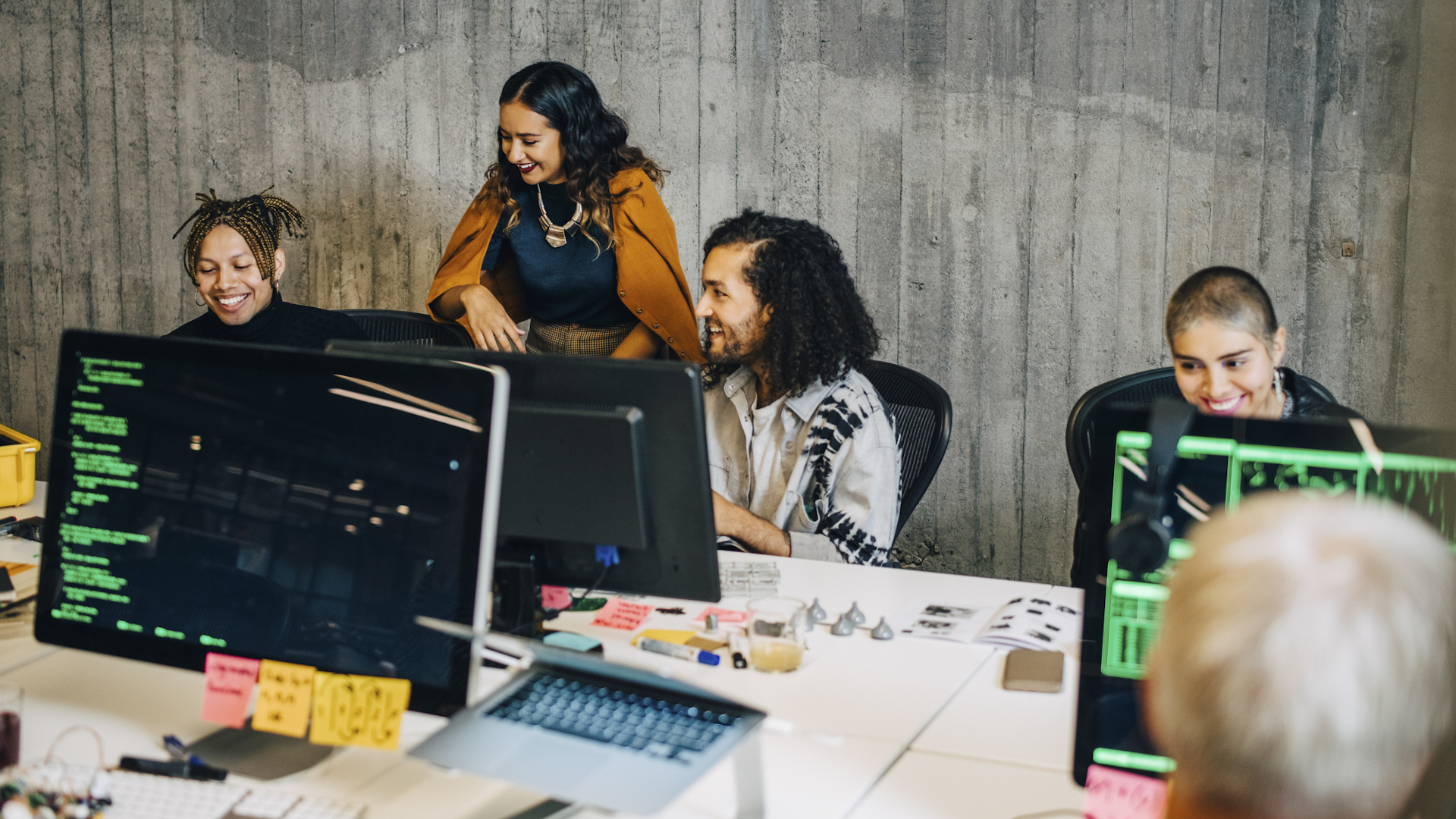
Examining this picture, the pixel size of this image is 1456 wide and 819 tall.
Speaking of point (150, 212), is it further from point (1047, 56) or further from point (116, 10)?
point (1047, 56)

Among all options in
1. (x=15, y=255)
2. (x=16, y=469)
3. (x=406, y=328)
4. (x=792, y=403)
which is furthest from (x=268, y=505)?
(x=15, y=255)

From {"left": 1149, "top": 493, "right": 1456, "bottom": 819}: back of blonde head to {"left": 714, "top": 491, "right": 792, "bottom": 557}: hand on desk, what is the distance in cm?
158

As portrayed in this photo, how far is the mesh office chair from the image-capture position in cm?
291

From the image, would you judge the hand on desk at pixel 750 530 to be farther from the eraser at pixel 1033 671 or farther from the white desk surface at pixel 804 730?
the eraser at pixel 1033 671

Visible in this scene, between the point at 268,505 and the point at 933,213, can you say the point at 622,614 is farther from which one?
the point at 933,213

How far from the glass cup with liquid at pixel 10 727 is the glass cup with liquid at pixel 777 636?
87cm

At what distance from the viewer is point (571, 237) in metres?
2.98

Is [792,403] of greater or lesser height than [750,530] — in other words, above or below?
above

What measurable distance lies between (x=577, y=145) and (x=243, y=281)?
0.88 meters

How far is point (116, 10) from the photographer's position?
4121 millimetres

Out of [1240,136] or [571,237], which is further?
[1240,136]

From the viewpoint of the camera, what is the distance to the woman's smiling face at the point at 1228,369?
1.96 meters

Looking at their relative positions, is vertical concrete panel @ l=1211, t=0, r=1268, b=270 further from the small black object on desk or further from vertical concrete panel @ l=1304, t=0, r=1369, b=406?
the small black object on desk

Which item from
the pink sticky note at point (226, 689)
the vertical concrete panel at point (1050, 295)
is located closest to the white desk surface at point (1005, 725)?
the pink sticky note at point (226, 689)
